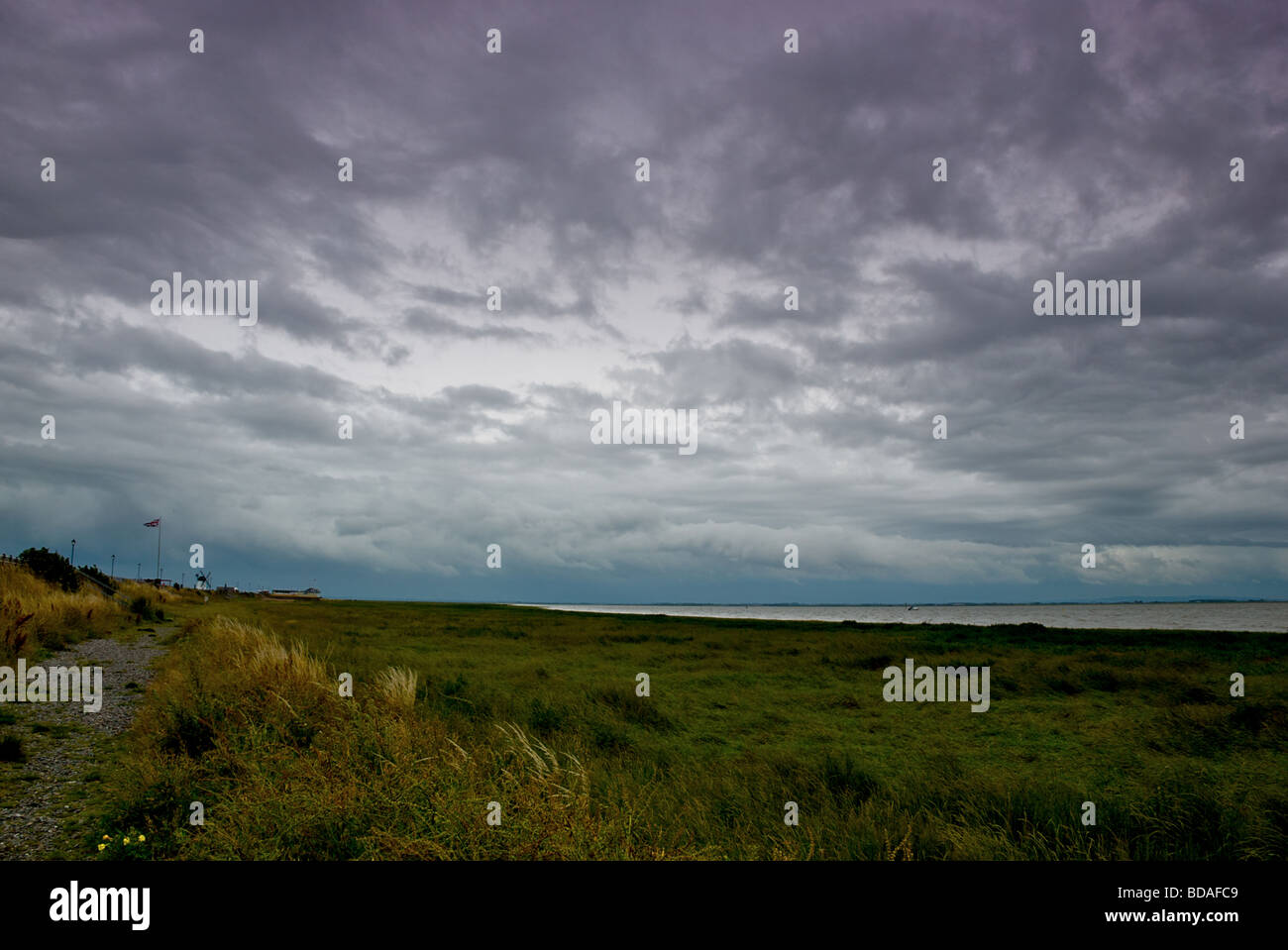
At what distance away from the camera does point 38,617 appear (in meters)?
20.6

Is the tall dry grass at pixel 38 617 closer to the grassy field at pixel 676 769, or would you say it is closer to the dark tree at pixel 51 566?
the grassy field at pixel 676 769

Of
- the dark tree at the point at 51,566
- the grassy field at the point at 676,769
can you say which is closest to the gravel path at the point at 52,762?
the grassy field at the point at 676,769

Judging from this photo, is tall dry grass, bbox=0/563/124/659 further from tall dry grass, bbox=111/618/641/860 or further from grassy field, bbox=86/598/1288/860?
tall dry grass, bbox=111/618/641/860

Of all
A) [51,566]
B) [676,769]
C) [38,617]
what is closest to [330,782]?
[676,769]

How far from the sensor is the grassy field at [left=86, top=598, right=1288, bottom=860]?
5.81m

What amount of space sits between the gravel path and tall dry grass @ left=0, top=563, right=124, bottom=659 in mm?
1132

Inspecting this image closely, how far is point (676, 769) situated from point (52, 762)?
26.5 ft

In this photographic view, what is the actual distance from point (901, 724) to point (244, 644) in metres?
15.0

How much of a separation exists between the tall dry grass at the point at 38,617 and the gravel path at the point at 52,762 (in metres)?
1.13

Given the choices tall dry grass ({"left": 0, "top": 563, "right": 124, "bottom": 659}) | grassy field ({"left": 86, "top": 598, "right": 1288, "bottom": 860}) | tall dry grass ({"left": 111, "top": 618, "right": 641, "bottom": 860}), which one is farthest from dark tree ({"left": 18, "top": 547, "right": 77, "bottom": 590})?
tall dry grass ({"left": 111, "top": 618, "right": 641, "bottom": 860})

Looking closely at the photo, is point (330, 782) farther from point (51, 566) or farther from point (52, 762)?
point (51, 566)
